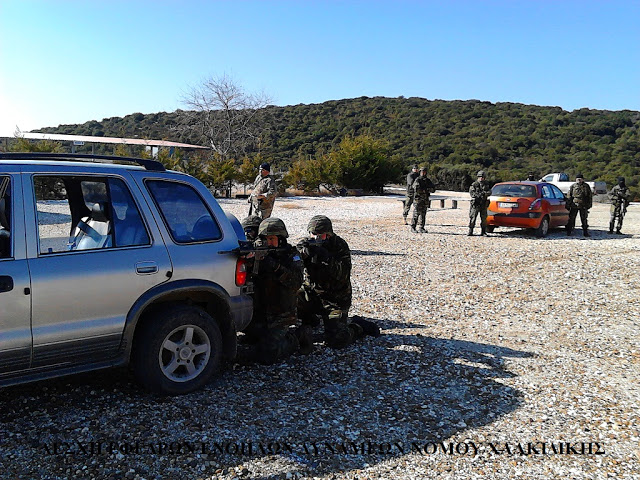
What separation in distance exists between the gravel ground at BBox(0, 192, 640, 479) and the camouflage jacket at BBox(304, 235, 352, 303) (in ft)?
2.08

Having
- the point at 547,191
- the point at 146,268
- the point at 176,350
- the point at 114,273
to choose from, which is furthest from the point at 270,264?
the point at 547,191

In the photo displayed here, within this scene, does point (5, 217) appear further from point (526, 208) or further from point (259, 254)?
point (526, 208)

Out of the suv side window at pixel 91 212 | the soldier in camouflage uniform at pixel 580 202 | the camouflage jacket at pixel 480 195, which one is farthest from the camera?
the soldier in camouflage uniform at pixel 580 202

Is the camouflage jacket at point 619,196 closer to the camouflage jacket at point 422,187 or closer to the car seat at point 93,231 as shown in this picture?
the camouflage jacket at point 422,187

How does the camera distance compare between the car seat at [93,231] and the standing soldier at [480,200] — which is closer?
the car seat at [93,231]

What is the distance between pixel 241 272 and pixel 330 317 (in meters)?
1.54

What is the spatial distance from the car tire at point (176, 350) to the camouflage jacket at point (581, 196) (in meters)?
15.0

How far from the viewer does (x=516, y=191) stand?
653 inches

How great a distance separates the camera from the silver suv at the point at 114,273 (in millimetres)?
3974

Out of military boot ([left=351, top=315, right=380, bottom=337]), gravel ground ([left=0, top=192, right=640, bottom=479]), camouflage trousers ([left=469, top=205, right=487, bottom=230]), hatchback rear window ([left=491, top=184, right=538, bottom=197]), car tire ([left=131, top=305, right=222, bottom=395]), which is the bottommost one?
gravel ground ([left=0, top=192, right=640, bottom=479])

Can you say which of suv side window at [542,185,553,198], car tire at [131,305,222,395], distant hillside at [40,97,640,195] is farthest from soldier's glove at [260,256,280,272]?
distant hillside at [40,97,640,195]

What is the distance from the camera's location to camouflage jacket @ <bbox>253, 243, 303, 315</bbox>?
5.73 metres

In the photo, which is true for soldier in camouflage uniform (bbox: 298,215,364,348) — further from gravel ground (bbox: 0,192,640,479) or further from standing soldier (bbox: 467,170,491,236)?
standing soldier (bbox: 467,170,491,236)

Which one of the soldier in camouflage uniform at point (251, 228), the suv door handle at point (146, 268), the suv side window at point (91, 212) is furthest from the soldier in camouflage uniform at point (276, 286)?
the suv side window at point (91, 212)
